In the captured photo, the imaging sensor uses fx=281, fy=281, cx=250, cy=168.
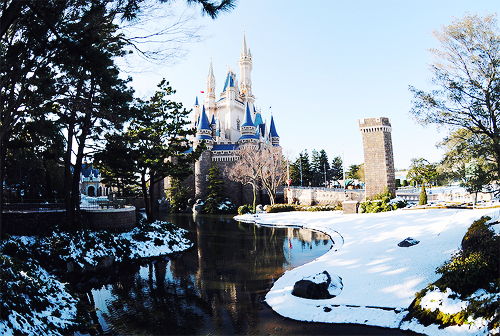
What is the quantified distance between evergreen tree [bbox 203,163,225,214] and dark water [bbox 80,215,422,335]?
67.1 ft

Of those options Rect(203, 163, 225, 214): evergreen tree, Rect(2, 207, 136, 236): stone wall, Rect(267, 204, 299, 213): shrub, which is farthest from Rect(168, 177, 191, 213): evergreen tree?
Rect(2, 207, 136, 236): stone wall

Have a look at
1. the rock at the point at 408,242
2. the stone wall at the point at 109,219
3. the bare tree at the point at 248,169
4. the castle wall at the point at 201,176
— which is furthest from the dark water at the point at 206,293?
the castle wall at the point at 201,176

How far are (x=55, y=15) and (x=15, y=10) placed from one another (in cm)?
84

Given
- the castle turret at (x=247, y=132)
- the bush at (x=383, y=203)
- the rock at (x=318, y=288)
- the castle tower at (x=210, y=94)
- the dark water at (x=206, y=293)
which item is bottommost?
the dark water at (x=206, y=293)

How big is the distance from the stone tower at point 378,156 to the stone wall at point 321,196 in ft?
16.7

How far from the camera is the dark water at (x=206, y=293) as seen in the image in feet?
20.7

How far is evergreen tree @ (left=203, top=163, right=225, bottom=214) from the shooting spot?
1421 inches

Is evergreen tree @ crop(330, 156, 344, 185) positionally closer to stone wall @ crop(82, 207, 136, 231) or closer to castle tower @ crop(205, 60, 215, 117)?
castle tower @ crop(205, 60, 215, 117)

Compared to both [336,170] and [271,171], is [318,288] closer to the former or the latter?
[271,171]

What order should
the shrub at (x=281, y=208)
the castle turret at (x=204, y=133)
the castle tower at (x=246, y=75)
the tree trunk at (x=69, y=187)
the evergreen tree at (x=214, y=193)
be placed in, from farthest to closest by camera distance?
1. the castle tower at (x=246, y=75)
2. the castle turret at (x=204, y=133)
3. the evergreen tree at (x=214, y=193)
4. the shrub at (x=281, y=208)
5. the tree trunk at (x=69, y=187)

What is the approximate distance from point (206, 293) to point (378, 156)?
59.2 ft

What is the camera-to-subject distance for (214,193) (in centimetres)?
3669

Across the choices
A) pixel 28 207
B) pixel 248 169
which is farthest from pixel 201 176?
pixel 28 207

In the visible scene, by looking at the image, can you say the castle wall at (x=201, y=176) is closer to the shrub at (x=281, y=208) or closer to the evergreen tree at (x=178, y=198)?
the evergreen tree at (x=178, y=198)
